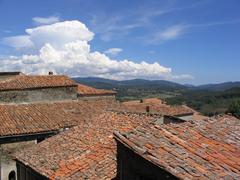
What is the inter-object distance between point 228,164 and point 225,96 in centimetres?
10891

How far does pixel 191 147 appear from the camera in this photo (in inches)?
362

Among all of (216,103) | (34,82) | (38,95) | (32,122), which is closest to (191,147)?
(32,122)

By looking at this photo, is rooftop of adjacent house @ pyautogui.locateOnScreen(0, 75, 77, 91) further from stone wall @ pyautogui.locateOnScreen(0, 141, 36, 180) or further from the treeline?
the treeline

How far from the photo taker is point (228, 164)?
8.59m

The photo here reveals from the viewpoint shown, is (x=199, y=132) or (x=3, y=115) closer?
(x=199, y=132)

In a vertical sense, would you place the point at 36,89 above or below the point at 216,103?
above

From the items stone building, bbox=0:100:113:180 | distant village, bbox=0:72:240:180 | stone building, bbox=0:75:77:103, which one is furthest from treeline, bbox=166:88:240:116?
distant village, bbox=0:72:240:180

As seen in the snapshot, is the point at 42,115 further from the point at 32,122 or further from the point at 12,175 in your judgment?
the point at 12,175

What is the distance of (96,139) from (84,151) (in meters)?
1.25

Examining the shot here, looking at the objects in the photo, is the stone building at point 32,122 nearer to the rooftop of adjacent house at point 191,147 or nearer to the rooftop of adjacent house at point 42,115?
the rooftop of adjacent house at point 42,115

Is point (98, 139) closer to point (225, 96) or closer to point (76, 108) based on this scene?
point (76, 108)

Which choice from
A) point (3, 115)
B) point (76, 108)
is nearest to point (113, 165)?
point (3, 115)

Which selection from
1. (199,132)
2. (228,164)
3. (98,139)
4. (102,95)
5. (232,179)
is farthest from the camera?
(102,95)

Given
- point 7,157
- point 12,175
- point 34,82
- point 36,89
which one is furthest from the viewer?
point 34,82
